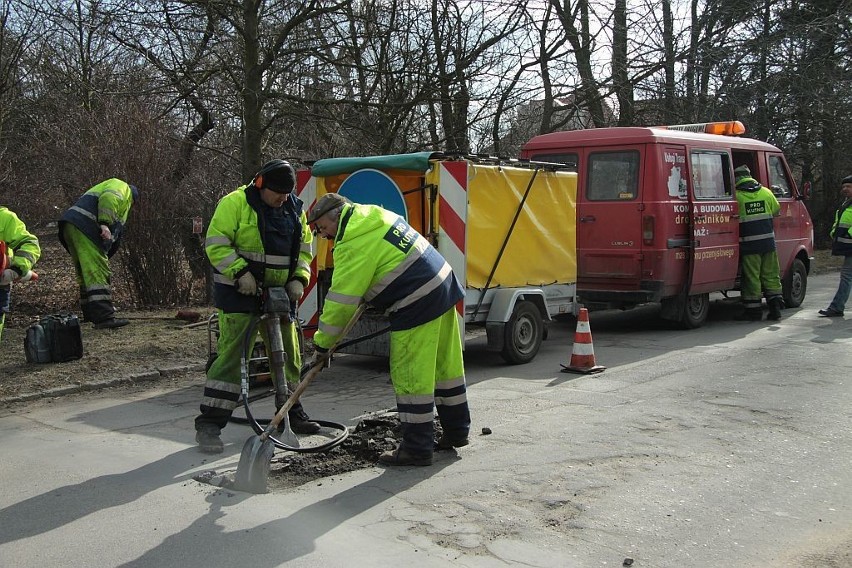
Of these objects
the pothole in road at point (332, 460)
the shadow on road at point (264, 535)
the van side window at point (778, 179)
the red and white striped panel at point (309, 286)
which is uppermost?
the van side window at point (778, 179)

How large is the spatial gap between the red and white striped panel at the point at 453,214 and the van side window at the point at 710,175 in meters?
3.82

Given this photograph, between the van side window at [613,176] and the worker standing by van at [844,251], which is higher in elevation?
the van side window at [613,176]

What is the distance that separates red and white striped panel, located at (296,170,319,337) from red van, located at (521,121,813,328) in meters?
3.27

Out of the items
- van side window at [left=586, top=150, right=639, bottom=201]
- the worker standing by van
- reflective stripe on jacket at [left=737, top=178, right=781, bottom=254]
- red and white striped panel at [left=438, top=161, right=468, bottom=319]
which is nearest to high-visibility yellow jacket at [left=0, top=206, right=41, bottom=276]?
red and white striped panel at [left=438, top=161, right=468, bottom=319]

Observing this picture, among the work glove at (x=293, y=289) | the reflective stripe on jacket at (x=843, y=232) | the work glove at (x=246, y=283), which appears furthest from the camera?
the reflective stripe on jacket at (x=843, y=232)

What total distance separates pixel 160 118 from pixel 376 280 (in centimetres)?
797

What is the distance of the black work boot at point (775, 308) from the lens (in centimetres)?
1113

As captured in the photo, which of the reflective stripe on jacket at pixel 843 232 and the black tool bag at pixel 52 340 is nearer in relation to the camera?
the black tool bag at pixel 52 340

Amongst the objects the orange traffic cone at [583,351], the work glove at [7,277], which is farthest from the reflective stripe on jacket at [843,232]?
the work glove at [7,277]

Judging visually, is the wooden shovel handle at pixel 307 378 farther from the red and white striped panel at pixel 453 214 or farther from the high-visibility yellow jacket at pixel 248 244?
the red and white striped panel at pixel 453 214

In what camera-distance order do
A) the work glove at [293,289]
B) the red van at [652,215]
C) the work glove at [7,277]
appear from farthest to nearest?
the red van at [652,215]
the work glove at [7,277]
the work glove at [293,289]

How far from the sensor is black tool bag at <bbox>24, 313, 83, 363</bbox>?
26.0ft

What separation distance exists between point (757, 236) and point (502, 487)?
24.9 feet

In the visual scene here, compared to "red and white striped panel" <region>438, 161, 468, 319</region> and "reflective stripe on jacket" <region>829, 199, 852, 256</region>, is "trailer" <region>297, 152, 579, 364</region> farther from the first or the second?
"reflective stripe on jacket" <region>829, 199, 852, 256</region>
